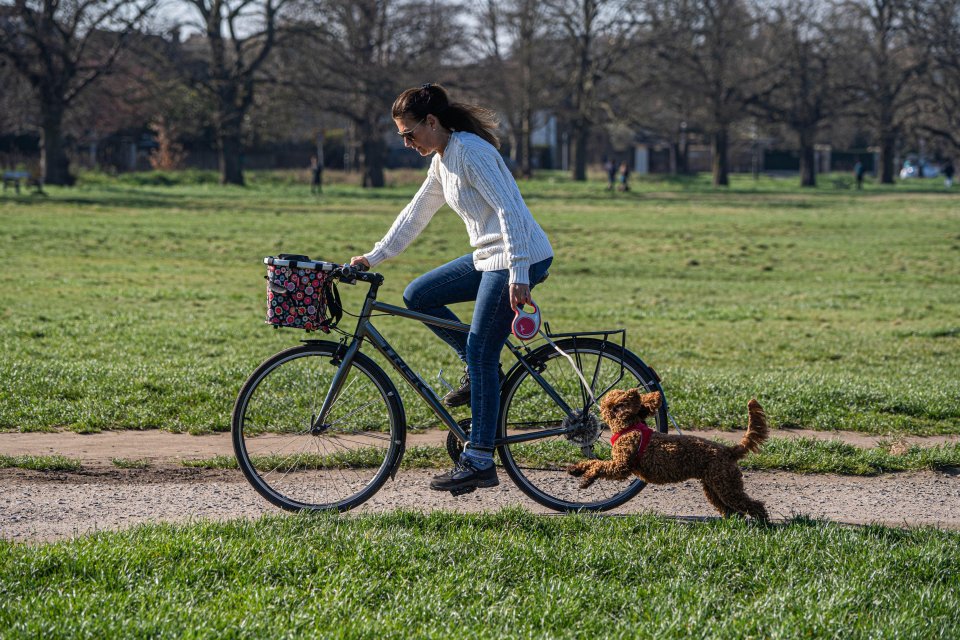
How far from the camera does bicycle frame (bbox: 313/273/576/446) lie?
5344 mm

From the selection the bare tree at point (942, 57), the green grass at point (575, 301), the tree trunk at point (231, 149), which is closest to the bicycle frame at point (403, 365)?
the green grass at point (575, 301)

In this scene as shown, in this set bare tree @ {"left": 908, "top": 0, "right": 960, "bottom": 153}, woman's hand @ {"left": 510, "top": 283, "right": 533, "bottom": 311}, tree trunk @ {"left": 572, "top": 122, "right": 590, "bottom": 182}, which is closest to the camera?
woman's hand @ {"left": 510, "top": 283, "right": 533, "bottom": 311}

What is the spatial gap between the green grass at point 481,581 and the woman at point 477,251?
1.88 ft

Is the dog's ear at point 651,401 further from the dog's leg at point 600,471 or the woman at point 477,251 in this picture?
the woman at point 477,251

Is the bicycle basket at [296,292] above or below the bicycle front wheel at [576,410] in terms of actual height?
above

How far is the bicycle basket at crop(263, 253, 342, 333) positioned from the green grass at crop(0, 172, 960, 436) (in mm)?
2368

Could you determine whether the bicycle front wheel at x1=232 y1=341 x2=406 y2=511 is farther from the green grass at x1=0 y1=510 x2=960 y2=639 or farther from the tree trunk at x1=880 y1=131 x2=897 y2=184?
the tree trunk at x1=880 y1=131 x2=897 y2=184

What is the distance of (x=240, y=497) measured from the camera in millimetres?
5500

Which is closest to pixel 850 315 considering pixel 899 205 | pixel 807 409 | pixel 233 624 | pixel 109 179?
pixel 807 409

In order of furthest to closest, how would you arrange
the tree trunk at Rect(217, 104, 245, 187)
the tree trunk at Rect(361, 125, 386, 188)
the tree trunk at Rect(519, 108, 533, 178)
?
the tree trunk at Rect(519, 108, 533, 178) → the tree trunk at Rect(361, 125, 386, 188) → the tree trunk at Rect(217, 104, 245, 187)

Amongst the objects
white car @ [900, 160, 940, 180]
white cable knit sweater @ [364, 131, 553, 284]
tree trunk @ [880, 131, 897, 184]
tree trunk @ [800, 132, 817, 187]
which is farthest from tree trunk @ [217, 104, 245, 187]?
white car @ [900, 160, 940, 180]

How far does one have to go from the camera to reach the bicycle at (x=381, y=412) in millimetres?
5336

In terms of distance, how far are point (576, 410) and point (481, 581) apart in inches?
60.8

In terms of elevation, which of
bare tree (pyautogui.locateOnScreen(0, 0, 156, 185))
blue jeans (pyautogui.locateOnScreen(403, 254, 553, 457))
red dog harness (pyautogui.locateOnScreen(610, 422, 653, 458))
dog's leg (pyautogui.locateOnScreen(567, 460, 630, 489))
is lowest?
dog's leg (pyautogui.locateOnScreen(567, 460, 630, 489))
